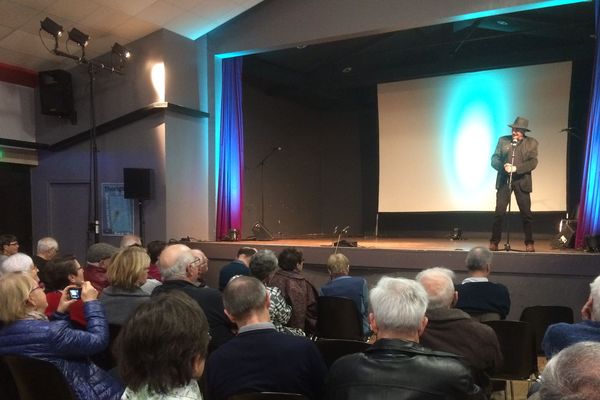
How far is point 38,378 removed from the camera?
2100 millimetres

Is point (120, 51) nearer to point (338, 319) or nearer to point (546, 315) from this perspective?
point (338, 319)

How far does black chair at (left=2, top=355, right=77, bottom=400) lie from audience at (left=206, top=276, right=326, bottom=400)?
0.59 metres

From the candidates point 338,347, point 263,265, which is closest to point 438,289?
point 338,347

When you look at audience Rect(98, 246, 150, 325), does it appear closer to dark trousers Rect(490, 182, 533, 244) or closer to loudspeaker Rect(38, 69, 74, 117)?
dark trousers Rect(490, 182, 533, 244)

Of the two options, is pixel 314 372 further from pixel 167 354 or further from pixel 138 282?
pixel 138 282

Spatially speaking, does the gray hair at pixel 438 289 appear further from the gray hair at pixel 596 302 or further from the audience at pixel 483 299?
the audience at pixel 483 299

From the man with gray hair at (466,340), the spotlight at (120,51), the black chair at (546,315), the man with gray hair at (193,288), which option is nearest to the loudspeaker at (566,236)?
the black chair at (546,315)

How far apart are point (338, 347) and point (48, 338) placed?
126cm

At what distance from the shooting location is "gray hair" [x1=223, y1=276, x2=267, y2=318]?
85.0 inches

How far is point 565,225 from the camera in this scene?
6.30 m

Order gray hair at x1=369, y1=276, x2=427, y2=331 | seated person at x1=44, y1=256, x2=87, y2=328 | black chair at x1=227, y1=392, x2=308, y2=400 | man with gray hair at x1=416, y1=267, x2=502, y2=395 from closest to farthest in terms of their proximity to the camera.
A: black chair at x1=227, y1=392, x2=308, y2=400, gray hair at x1=369, y1=276, x2=427, y2=331, man with gray hair at x1=416, y1=267, x2=502, y2=395, seated person at x1=44, y1=256, x2=87, y2=328

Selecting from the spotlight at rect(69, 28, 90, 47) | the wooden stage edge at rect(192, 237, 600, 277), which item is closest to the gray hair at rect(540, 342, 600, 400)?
the wooden stage edge at rect(192, 237, 600, 277)

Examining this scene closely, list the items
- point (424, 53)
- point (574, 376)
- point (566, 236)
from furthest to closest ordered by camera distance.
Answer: point (424, 53) → point (566, 236) → point (574, 376)

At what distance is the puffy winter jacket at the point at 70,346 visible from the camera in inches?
84.5
